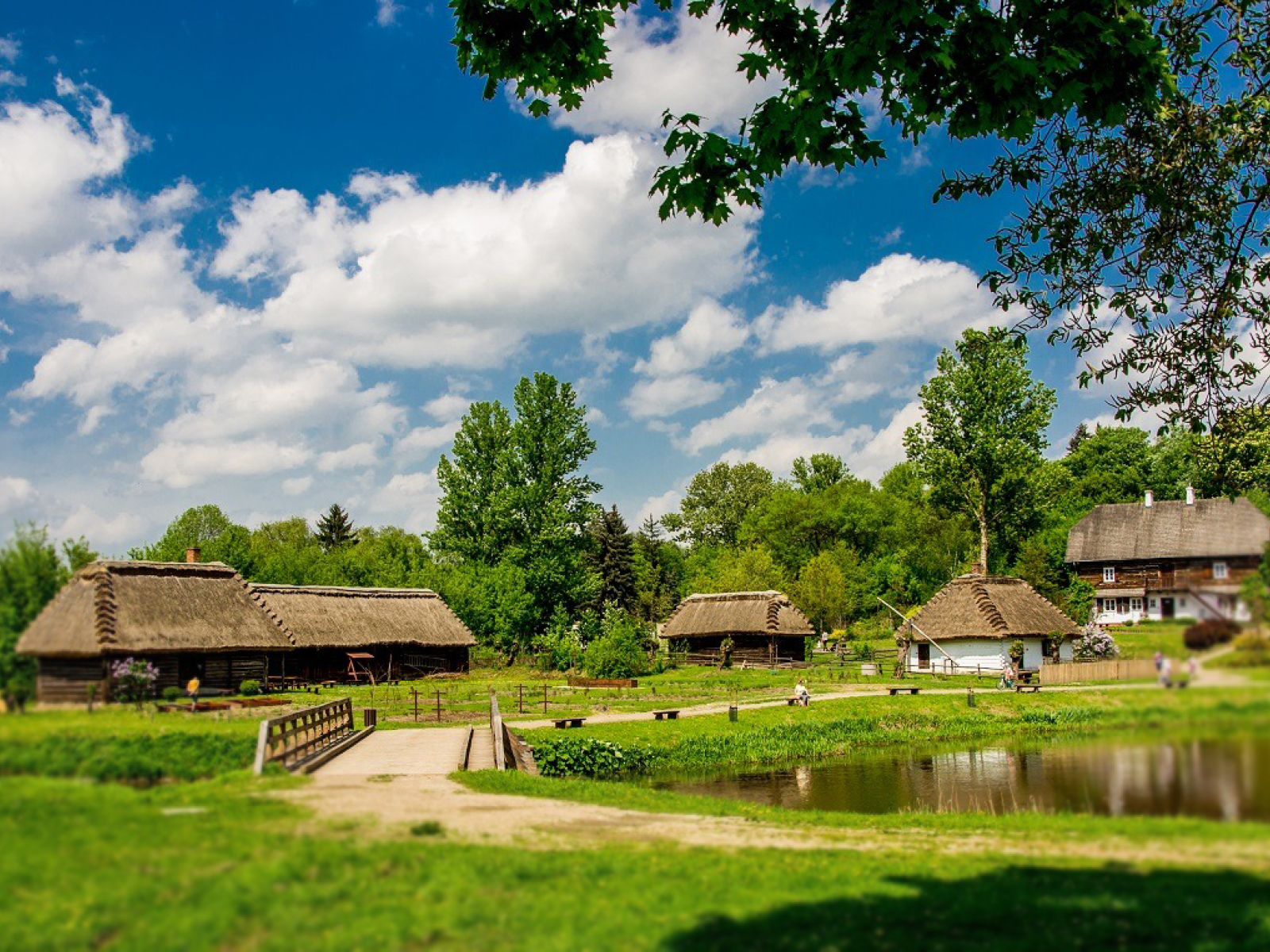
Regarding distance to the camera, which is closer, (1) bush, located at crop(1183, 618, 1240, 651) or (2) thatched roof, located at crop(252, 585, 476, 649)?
(1) bush, located at crop(1183, 618, 1240, 651)

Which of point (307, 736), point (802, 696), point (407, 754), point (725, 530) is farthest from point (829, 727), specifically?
point (725, 530)

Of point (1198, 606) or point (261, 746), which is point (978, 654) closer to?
point (261, 746)

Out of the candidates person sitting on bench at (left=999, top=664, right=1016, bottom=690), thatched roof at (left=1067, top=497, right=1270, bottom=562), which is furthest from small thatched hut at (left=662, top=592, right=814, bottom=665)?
thatched roof at (left=1067, top=497, right=1270, bottom=562)

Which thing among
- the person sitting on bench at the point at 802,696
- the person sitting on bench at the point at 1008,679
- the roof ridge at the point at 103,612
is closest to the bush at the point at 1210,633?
the roof ridge at the point at 103,612

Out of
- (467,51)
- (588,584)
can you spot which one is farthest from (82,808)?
(588,584)

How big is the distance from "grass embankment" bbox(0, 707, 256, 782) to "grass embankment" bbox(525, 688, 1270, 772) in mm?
16001

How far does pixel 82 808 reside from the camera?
8562mm

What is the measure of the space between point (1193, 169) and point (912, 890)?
29.5 ft

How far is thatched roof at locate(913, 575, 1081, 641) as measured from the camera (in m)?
50.1

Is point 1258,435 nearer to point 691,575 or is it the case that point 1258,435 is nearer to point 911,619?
point 911,619

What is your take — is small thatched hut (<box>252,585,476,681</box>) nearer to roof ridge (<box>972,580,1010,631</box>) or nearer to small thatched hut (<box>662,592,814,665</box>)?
small thatched hut (<box>662,592,814,665</box>)

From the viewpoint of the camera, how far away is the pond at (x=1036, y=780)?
721cm

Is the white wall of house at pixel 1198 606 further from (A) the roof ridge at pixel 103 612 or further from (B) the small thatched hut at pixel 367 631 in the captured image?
(B) the small thatched hut at pixel 367 631

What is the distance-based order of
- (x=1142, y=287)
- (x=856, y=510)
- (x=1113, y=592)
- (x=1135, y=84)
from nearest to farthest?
(x=1135, y=84)
(x=1142, y=287)
(x=1113, y=592)
(x=856, y=510)
